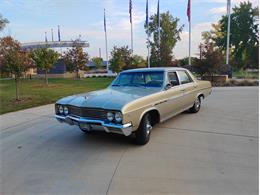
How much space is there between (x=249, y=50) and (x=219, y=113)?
41011 millimetres

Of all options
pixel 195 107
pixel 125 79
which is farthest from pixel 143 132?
pixel 195 107

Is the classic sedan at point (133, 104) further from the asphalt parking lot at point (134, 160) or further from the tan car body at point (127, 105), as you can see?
the asphalt parking lot at point (134, 160)

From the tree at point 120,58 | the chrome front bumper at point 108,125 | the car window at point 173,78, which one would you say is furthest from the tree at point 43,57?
the chrome front bumper at point 108,125

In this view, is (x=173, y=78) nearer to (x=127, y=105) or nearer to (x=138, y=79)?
(x=138, y=79)

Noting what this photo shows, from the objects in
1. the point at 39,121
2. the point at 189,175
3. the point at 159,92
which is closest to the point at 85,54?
the point at 39,121

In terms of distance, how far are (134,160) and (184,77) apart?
355 cm

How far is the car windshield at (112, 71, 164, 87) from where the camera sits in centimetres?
563

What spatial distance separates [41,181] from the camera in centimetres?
331

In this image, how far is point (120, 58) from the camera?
98.4 feet

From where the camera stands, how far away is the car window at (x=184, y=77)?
A: 641 cm

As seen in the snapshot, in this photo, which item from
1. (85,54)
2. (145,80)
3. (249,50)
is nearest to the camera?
(145,80)

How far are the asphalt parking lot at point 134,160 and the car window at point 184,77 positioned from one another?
1166 millimetres

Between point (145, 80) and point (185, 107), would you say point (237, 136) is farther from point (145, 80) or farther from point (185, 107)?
point (145, 80)

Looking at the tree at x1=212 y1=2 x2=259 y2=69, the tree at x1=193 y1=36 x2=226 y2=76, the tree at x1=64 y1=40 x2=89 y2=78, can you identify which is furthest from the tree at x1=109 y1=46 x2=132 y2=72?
the tree at x1=212 y1=2 x2=259 y2=69
